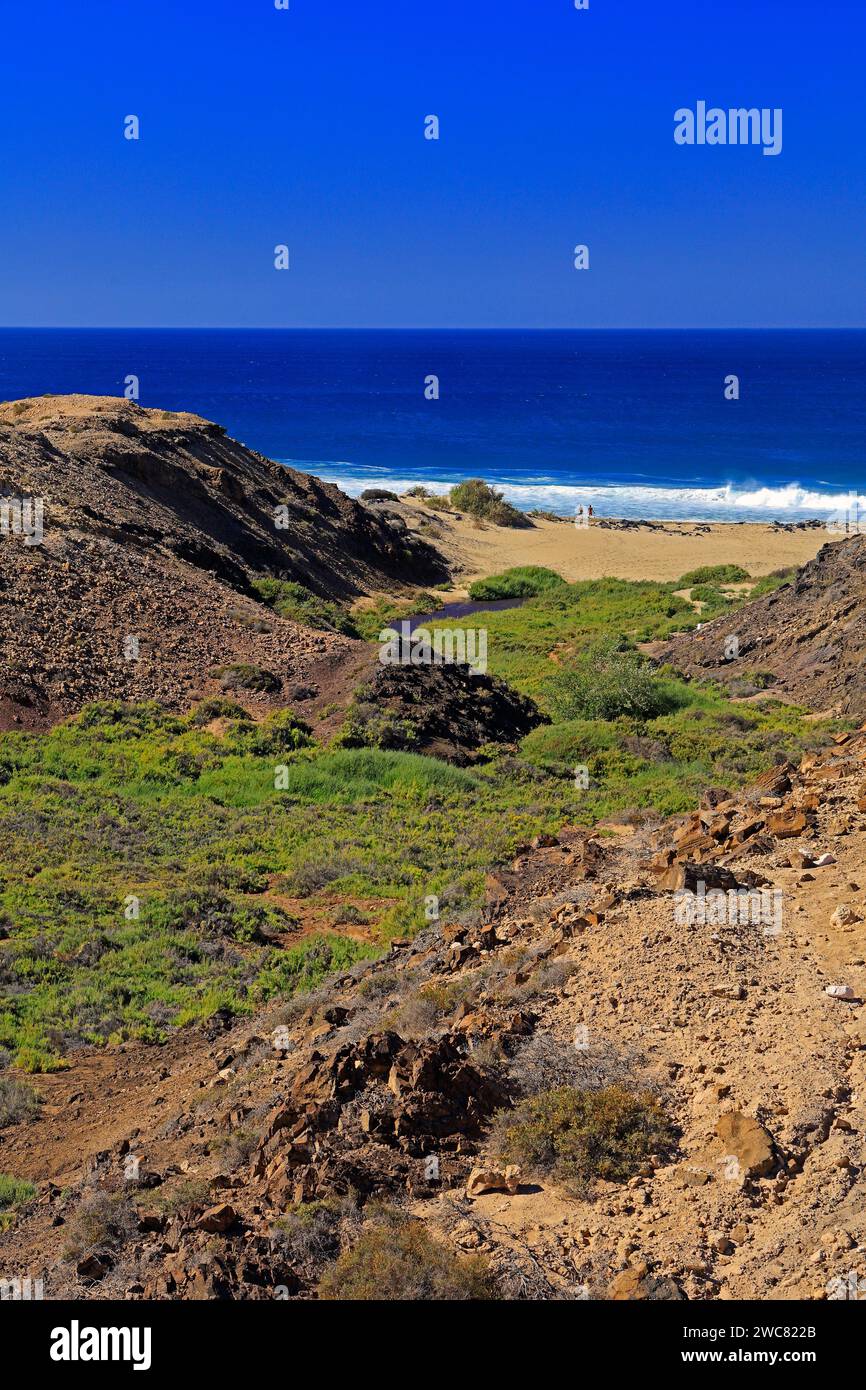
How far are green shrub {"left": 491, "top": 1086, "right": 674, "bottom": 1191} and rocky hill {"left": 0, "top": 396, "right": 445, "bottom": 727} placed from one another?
15849 mm

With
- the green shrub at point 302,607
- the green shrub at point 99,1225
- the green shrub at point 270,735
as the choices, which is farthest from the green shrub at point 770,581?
the green shrub at point 99,1225

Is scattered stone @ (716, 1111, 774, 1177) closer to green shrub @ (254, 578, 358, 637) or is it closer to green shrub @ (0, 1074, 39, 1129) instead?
green shrub @ (0, 1074, 39, 1129)

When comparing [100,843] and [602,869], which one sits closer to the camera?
[602,869]

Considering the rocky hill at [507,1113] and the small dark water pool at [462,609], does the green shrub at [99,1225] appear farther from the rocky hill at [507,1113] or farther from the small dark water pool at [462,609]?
the small dark water pool at [462,609]

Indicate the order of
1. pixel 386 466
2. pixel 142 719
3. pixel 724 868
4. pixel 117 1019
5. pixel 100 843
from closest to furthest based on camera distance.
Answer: pixel 724 868
pixel 117 1019
pixel 100 843
pixel 142 719
pixel 386 466

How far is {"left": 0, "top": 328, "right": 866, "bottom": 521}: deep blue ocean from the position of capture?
248ft

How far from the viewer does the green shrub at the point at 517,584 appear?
43.5 m

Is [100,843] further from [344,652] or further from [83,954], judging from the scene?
[344,652]

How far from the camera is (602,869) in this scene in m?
13.3

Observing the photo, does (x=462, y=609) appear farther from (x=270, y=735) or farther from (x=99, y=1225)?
(x=99, y=1225)

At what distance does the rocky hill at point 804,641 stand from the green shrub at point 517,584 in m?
10.2

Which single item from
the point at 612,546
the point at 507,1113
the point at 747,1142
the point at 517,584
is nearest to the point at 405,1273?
the point at 507,1113
